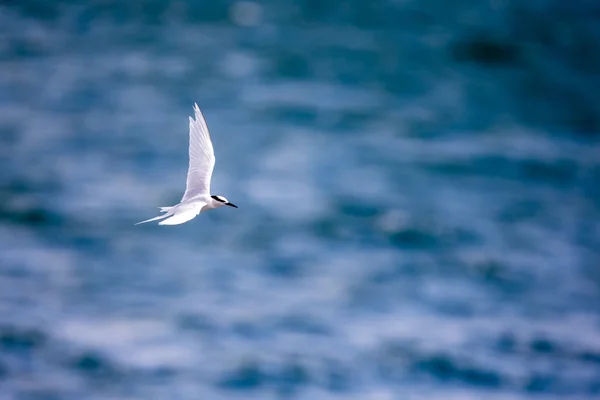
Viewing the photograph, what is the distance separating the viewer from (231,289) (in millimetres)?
18469

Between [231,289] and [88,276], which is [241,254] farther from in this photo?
[88,276]

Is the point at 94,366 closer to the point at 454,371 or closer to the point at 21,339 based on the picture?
the point at 21,339

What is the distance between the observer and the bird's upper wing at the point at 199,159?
580cm

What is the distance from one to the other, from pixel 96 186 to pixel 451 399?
12.0 metres

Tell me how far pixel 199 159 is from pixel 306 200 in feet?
59.1

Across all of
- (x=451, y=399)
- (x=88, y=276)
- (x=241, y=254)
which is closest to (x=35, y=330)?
(x=88, y=276)

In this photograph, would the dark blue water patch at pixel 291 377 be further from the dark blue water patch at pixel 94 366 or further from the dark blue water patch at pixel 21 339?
the dark blue water patch at pixel 21 339

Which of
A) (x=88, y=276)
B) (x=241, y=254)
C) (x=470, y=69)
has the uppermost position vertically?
(x=470, y=69)

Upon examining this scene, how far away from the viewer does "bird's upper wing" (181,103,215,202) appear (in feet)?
19.0

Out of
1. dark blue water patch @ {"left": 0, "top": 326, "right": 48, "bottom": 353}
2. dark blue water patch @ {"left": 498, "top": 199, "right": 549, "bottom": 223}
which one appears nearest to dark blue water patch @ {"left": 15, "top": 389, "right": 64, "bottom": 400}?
dark blue water patch @ {"left": 0, "top": 326, "right": 48, "bottom": 353}

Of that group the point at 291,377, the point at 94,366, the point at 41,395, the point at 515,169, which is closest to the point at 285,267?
the point at 291,377

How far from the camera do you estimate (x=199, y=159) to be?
19.9 feet

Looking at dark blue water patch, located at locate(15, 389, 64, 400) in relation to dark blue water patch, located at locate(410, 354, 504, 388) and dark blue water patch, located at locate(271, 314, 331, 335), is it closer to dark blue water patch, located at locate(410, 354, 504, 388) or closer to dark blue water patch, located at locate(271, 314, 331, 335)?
dark blue water patch, located at locate(271, 314, 331, 335)

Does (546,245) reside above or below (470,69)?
below
